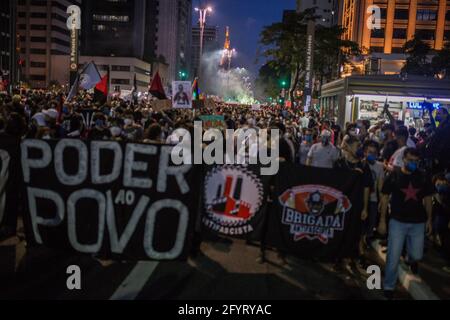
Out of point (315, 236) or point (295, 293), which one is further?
point (315, 236)

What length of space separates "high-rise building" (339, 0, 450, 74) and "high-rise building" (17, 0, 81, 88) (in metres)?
71.2

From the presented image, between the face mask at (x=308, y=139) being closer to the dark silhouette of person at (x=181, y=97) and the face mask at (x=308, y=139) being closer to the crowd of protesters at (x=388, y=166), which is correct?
the crowd of protesters at (x=388, y=166)

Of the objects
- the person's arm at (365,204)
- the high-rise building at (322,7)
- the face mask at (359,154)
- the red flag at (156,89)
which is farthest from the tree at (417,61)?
the high-rise building at (322,7)

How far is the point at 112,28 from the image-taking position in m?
131

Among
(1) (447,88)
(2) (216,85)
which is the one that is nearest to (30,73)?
(2) (216,85)

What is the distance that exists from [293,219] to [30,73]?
12449 cm

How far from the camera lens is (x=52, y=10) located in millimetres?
118250

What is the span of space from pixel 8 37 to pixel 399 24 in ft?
260

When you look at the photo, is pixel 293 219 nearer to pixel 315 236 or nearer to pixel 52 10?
pixel 315 236

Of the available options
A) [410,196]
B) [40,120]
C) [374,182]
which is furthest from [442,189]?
[40,120]

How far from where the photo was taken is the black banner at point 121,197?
6.32m

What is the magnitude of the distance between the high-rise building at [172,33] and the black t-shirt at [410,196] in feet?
500
